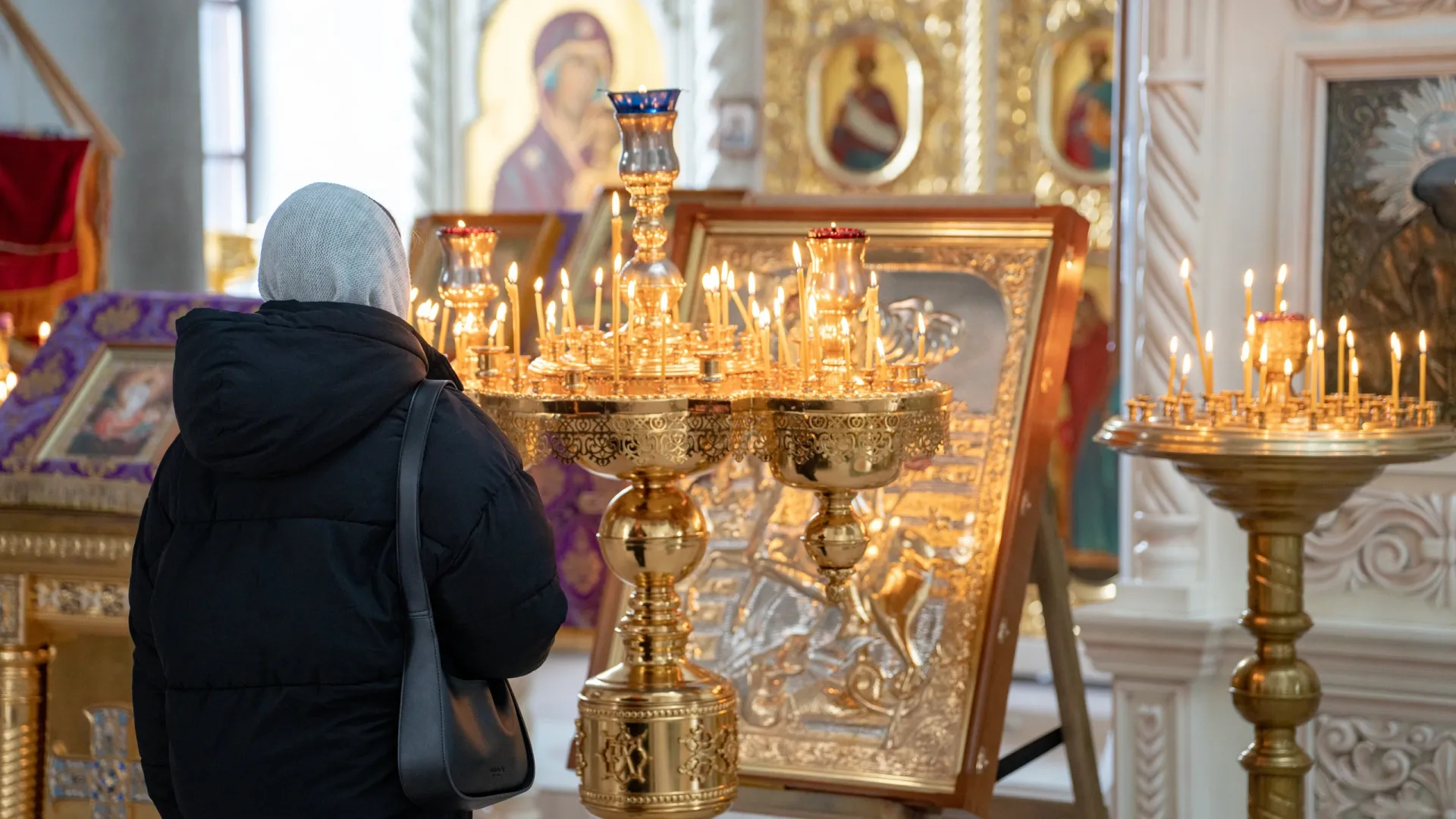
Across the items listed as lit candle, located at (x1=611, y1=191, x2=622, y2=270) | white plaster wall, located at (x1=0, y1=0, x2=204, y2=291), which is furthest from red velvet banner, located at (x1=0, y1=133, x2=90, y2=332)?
lit candle, located at (x1=611, y1=191, x2=622, y2=270)

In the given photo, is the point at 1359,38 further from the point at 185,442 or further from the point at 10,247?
the point at 10,247

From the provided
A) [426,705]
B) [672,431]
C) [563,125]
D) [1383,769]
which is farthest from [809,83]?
[426,705]

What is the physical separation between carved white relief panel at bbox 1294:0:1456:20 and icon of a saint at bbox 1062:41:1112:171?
4506mm

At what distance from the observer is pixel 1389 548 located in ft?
10.9

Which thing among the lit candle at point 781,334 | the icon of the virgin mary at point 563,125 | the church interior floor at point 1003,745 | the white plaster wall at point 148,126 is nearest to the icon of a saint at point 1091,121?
the icon of the virgin mary at point 563,125

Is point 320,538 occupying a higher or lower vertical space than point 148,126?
lower

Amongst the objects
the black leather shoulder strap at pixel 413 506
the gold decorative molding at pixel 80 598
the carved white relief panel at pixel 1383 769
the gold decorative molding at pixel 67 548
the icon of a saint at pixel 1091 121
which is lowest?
the carved white relief panel at pixel 1383 769

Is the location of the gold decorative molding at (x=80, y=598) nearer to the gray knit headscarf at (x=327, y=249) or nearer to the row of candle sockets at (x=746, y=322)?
the row of candle sockets at (x=746, y=322)

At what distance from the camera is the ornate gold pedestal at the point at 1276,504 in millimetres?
2512

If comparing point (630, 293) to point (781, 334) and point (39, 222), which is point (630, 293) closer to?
point (781, 334)

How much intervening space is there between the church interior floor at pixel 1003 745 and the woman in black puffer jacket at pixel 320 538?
156 cm

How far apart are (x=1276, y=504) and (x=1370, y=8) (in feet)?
3.69

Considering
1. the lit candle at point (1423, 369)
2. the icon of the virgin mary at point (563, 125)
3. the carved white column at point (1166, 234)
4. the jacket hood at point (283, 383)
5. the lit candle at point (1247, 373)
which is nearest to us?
the jacket hood at point (283, 383)

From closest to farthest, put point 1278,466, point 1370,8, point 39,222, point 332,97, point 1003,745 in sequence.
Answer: point 1278,466
point 1370,8
point 1003,745
point 39,222
point 332,97
